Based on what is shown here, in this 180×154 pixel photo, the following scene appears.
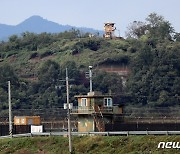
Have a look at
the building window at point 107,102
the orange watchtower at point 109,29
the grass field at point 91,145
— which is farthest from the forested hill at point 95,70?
the grass field at point 91,145

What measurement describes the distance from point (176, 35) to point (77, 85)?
47.7 meters

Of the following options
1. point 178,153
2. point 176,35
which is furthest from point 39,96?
point 178,153

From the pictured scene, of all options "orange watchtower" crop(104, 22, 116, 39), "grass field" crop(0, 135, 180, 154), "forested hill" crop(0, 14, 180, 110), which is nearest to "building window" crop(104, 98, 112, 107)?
"grass field" crop(0, 135, 180, 154)

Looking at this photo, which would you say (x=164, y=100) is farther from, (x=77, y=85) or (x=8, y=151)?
(x=8, y=151)

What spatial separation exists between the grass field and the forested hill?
6200 cm

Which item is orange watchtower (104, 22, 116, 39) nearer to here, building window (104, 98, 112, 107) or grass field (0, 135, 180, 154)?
building window (104, 98, 112, 107)

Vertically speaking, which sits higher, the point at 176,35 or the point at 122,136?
the point at 176,35

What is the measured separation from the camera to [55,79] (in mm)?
156625

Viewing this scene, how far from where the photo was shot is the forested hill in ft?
482

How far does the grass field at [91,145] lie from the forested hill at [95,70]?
203 ft

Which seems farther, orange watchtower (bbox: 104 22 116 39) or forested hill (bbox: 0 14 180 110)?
orange watchtower (bbox: 104 22 116 39)

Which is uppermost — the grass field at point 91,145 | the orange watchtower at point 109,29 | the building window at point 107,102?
the orange watchtower at point 109,29

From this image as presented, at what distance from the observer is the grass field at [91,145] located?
2672 inches

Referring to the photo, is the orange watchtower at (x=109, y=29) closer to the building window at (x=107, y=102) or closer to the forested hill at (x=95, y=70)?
the forested hill at (x=95, y=70)
